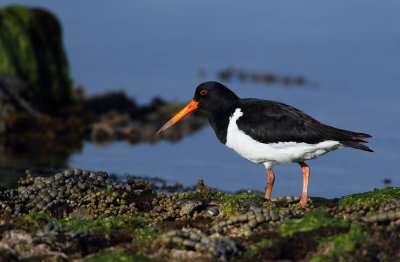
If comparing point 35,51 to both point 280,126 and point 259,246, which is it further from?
point 259,246

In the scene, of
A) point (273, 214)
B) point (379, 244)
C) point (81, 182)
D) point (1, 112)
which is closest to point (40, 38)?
point (1, 112)

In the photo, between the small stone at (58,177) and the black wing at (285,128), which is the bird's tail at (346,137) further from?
the small stone at (58,177)

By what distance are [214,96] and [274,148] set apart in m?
1.48

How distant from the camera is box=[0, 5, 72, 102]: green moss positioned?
16078 mm

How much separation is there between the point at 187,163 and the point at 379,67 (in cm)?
1004

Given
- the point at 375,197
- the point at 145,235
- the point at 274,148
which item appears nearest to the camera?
the point at 145,235

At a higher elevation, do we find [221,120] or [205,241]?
[221,120]

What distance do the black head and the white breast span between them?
67 centimetres

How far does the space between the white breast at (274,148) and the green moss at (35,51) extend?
912cm

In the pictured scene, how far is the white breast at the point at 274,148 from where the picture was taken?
25.6 feet

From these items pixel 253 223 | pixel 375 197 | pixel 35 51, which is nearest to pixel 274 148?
pixel 375 197

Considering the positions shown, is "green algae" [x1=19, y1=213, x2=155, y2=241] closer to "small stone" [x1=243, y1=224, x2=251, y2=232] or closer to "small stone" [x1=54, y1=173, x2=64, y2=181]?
"small stone" [x1=243, y1=224, x2=251, y2=232]

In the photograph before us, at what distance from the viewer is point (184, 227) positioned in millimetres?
6465

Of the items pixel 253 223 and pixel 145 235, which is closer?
pixel 145 235
